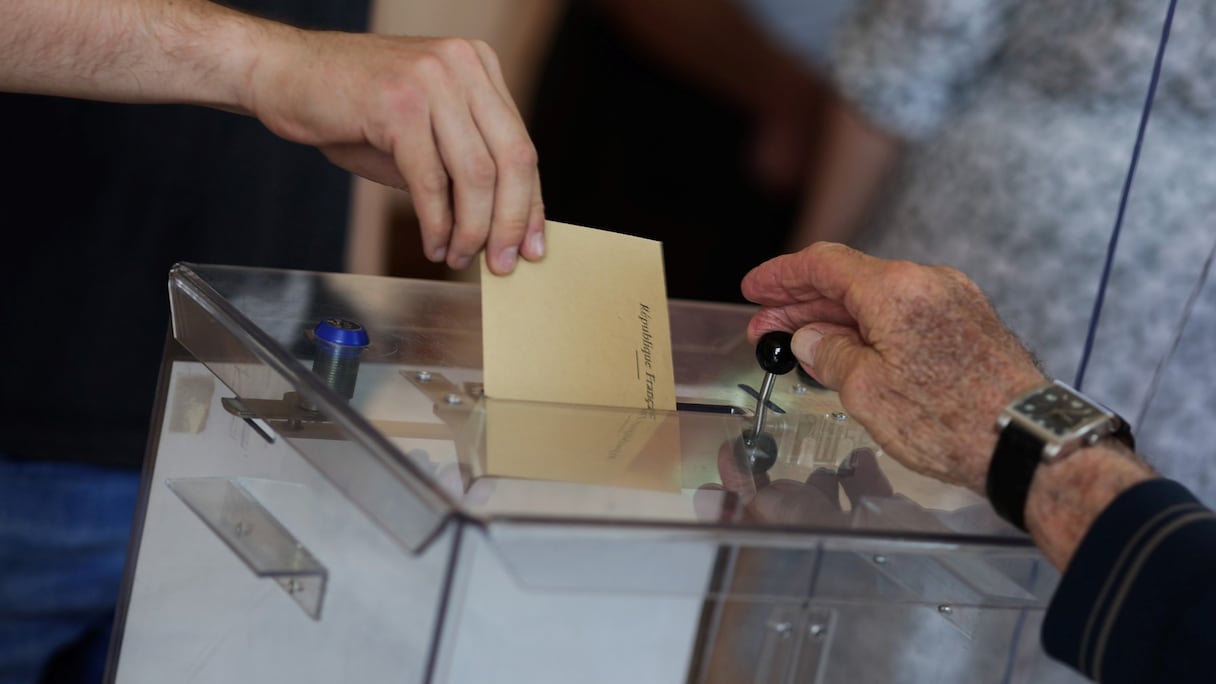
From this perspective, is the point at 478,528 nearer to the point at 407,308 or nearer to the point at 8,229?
the point at 407,308

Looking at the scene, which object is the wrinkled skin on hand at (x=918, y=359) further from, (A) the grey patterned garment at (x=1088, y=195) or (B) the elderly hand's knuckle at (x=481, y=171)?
(A) the grey patterned garment at (x=1088, y=195)

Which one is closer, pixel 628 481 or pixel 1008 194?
pixel 628 481

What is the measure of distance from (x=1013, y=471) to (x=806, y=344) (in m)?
0.19

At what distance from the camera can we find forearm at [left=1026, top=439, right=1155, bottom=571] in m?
0.70

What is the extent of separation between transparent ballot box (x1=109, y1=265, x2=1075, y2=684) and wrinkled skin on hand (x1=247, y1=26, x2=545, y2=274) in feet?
0.30

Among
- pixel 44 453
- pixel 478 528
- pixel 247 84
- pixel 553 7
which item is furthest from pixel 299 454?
pixel 553 7

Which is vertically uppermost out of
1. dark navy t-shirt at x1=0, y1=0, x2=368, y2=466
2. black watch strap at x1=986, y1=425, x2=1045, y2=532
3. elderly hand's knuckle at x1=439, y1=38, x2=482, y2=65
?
elderly hand's knuckle at x1=439, y1=38, x2=482, y2=65

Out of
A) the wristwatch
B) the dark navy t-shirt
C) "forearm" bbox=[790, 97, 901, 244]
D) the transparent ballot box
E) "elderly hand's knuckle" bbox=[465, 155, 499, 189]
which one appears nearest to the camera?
the transparent ballot box

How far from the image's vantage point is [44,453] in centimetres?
122

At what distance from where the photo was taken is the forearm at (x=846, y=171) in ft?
5.67

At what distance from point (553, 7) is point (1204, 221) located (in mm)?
1872

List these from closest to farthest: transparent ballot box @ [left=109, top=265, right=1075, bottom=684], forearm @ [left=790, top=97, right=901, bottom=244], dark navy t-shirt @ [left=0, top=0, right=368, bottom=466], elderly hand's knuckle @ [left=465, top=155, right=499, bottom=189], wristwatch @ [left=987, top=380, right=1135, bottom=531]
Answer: transparent ballot box @ [left=109, top=265, right=1075, bottom=684] < wristwatch @ [left=987, top=380, right=1135, bottom=531] < elderly hand's knuckle @ [left=465, top=155, right=499, bottom=189] < dark navy t-shirt @ [left=0, top=0, right=368, bottom=466] < forearm @ [left=790, top=97, right=901, bottom=244]

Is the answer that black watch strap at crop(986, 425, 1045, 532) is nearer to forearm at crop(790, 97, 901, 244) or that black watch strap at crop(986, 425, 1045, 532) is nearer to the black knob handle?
the black knob handle

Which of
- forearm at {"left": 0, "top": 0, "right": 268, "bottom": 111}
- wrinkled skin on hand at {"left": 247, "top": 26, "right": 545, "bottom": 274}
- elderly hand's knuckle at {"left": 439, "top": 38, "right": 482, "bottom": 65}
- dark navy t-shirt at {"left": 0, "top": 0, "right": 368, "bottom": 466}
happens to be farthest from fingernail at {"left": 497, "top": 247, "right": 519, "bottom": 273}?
dark navy t-shirt at {"left": 0, "top": 0, "right": 368, "bottom": 466}
